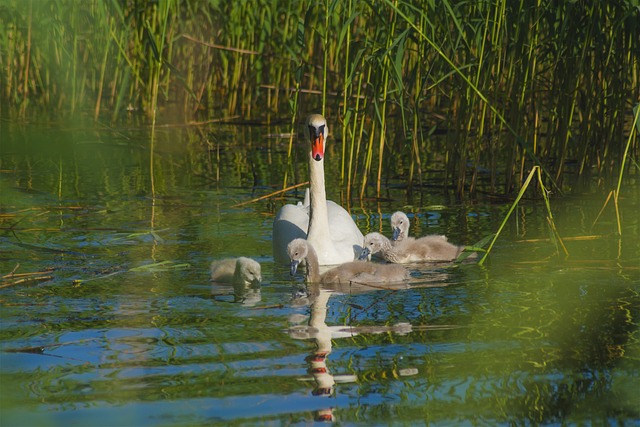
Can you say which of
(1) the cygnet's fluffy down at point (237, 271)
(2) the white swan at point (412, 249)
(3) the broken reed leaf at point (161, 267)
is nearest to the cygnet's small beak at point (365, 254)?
(2) the white swan at point (412, 249)

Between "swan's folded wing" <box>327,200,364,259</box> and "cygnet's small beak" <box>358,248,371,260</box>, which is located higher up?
"swan's folded wing" <box>327,200,364,259</box>

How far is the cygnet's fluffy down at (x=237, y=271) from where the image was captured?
6.21m

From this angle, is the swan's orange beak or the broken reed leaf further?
the swan's orange beak

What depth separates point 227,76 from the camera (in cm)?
1497

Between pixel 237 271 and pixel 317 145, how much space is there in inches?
48.6

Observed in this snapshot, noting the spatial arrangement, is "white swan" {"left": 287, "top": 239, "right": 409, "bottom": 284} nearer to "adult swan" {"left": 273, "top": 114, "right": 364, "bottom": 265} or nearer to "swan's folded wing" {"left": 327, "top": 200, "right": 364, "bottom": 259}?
"adult swan" {"left": 273, "top": 114, "right": 364, "bottom": 265}

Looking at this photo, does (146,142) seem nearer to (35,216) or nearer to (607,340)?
(35,216)

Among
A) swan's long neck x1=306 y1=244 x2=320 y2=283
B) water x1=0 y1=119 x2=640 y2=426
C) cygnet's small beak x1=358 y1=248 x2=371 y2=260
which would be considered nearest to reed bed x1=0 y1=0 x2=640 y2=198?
water x1=0 y1=119 x2=640 y2=426

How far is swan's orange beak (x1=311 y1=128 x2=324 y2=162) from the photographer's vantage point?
7078 mm

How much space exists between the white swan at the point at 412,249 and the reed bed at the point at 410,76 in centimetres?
83

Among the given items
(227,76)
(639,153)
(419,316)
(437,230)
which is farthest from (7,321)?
(227,76)

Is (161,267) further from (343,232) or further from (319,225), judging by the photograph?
(343,232)

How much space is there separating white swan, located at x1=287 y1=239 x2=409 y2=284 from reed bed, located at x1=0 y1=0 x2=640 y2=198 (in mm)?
1051

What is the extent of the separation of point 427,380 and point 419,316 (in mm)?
1118
